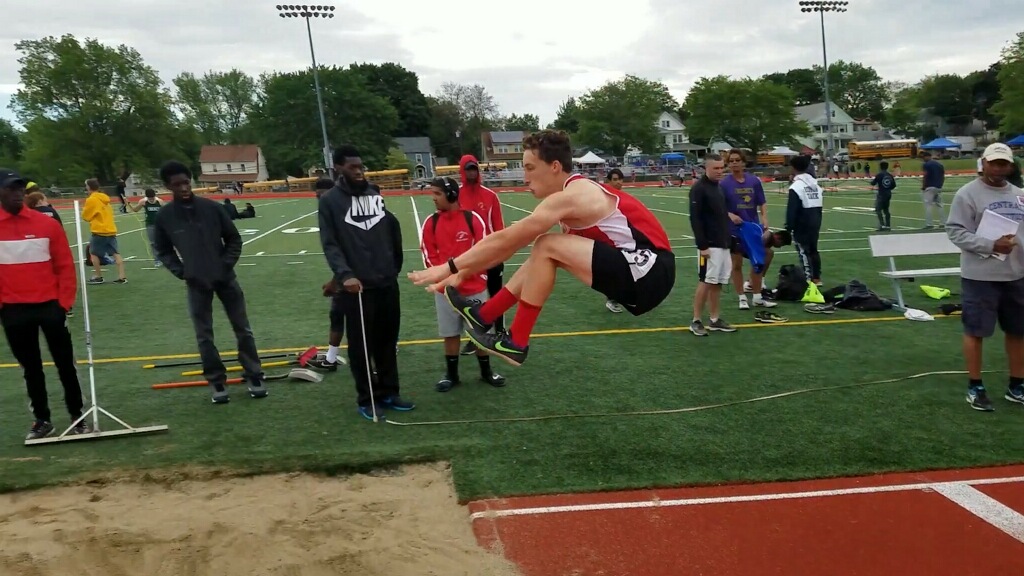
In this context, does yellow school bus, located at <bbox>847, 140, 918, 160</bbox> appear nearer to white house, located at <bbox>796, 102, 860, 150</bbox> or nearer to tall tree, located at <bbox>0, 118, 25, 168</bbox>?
white house, located at <bbox>796, 102, 860, 150</bbox>

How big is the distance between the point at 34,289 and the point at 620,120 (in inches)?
3189

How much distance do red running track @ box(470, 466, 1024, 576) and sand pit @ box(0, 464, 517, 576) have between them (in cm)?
37

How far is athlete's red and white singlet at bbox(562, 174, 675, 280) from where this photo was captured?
4.24 metres

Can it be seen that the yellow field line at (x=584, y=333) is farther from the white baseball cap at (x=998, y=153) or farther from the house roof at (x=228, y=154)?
the house roof at (x=228, y=154)

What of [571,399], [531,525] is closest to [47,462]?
[531,525]

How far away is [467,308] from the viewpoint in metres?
4.73

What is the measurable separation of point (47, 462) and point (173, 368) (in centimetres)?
252

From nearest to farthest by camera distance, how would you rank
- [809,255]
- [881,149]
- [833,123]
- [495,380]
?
[495,380] → [809,255] → [881,149] → [833,123]

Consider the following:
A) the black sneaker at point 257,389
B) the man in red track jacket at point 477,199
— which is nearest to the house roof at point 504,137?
the man in red track jacket at point 477,199

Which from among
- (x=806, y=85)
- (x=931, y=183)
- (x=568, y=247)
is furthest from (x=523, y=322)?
(x=806, y=85)

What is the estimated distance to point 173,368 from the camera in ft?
25.1

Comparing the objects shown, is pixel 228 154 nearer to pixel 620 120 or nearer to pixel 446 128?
pixel 446 128

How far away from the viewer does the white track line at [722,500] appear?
14.4ft

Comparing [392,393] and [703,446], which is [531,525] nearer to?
[703,446]
